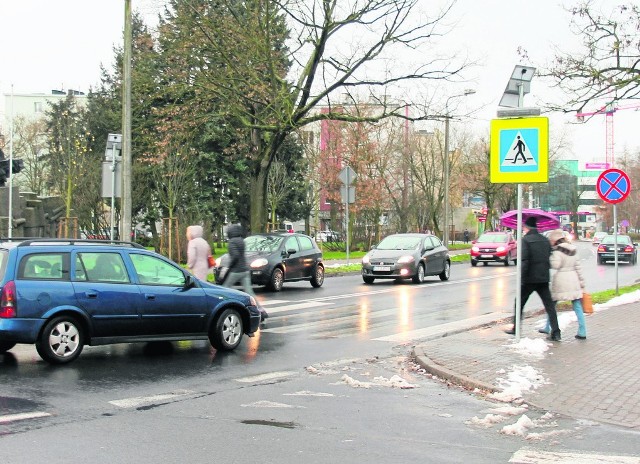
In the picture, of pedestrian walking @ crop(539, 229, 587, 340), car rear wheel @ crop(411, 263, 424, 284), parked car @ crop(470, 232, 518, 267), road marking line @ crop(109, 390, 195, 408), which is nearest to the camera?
road marking line @ crop(109, 390, 195, 408)

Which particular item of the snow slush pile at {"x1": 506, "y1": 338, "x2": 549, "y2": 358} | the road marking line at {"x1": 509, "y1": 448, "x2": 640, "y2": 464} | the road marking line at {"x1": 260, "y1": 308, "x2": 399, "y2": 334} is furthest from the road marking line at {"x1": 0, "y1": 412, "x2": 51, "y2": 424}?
the road marking line at {"x1": 260, "y1": 308, "x2": 399, "y2": 334}

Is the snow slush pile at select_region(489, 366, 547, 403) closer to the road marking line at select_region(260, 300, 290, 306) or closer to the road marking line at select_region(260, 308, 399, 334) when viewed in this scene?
the road marking line at select_region(260, 308, 399, 334)

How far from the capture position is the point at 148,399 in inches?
295

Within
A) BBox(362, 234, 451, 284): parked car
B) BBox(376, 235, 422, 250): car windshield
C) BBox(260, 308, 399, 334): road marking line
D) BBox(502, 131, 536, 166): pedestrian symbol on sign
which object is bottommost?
BBox(260, 308, 399, 334): road marking line

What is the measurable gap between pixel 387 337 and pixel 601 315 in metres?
4.90

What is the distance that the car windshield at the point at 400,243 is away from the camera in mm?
24625

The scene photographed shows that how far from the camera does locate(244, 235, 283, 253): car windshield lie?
21.1 m

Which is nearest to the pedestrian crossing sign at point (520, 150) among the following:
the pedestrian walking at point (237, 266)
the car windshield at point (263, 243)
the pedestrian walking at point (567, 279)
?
the pedestrian walking at point (567, 279)

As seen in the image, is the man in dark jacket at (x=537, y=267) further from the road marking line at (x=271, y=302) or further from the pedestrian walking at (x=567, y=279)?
the road marking line at (x=271, y=302)

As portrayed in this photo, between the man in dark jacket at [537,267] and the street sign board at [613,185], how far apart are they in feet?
25.1

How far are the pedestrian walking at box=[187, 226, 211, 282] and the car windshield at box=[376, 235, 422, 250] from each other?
11825 millimetres

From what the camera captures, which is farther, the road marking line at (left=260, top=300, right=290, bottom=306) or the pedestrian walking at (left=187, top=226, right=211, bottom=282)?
the road marking line at (left=260, top=300, right=290, bottom=306)

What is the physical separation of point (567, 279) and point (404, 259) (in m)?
12.3

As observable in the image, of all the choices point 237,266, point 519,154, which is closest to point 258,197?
point 237,266
